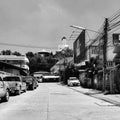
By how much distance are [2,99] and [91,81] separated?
23539 millimetres

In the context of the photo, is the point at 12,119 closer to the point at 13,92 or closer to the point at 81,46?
→ the point at 13,92

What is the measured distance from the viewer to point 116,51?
48.0 metres

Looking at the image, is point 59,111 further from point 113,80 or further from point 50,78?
point 50,78

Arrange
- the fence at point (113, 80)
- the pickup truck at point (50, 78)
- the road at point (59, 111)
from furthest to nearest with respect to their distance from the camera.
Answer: the pickup truck at point (50, 78) < the fence at point (113, 80) < the road at point (59, 111)

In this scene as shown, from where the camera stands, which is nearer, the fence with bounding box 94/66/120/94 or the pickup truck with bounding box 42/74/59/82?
the fence with bounding box 94/66/120/94

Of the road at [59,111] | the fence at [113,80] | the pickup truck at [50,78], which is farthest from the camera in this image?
the pickup truck at [50,78]

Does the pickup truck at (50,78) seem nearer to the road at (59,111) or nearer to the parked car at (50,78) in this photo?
the parked car at (50,78)

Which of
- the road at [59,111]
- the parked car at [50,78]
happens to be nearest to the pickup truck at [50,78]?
the parked car at [50,78]

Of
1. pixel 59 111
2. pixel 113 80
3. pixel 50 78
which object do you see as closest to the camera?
pixel 59 111

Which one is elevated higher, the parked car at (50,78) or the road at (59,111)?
the parked car at (50,78)

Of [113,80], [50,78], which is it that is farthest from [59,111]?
[50,78]

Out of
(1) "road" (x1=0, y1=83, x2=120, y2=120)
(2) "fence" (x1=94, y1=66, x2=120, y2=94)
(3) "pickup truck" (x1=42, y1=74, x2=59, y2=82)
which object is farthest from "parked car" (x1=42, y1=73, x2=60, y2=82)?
(1) "road" (x1=0, y1=83, x2=120, y2=120)

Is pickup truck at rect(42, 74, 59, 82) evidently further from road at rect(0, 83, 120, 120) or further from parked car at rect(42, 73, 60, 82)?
road at rect(0, 83, 120, 120)

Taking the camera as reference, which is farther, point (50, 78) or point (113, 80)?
point (50, 78)
